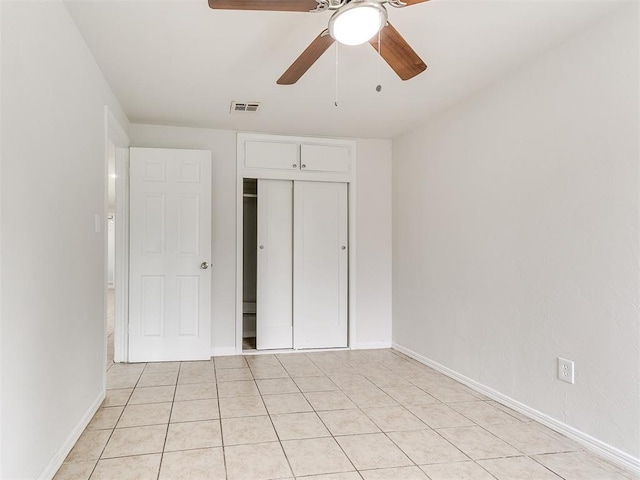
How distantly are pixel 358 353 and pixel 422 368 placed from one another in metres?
0.75

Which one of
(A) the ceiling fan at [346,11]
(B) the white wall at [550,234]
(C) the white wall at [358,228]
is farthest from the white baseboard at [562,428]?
(A) the ceiling fan at [346,11]

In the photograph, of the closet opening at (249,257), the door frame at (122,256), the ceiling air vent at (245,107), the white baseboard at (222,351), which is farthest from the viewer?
the closet opening at (249,257)

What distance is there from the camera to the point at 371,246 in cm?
464

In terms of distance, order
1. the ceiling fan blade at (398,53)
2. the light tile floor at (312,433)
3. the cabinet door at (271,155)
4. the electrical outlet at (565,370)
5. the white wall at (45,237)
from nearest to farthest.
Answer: the white wall at (45,237)
the ceiling fan blade at (398,53)
the light tile floor at (312,433)
the electrical outlet at (565,370)
the cabinet door at (271,155)

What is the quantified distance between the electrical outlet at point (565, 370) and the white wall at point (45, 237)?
2.56 m

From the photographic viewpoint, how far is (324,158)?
4.54 metres

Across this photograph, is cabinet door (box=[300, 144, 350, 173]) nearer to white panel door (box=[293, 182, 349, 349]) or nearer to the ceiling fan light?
white panel door (box=[293, 182, 349, 349])

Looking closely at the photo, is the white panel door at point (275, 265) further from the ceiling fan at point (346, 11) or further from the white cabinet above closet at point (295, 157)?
the ceiling fan at point (346, 11)

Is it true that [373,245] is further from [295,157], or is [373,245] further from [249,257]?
[249,257]

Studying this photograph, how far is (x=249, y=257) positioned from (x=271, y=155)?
1575 millimetres

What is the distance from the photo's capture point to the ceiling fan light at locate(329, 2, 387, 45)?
1582 mm

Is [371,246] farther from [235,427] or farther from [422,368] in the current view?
[235,427]

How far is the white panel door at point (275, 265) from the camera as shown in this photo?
4.48 meters

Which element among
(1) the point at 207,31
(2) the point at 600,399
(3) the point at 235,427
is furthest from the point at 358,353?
(1) the point at 207,31
